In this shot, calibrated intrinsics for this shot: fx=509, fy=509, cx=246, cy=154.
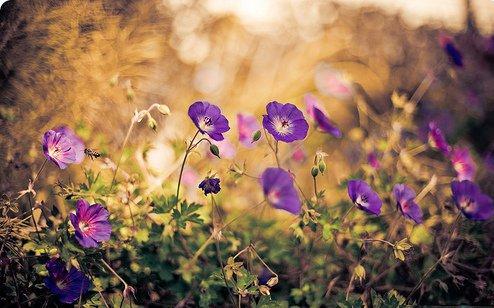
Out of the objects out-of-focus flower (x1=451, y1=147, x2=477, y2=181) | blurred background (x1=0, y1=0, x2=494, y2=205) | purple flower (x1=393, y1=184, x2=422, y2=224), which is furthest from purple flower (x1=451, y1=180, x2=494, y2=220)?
blurred background (x1=0, y1=0, x2=494, y2=205)

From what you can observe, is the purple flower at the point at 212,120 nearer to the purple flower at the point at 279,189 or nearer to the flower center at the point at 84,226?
the purple flower at the point at 279,189

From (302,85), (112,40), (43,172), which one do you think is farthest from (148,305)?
(302,85)

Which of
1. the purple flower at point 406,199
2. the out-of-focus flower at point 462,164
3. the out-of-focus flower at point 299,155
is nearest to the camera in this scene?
the purple flower at point 406,199

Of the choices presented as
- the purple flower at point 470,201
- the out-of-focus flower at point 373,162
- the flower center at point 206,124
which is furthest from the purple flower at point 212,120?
the out-of-focus flower at point 373,162

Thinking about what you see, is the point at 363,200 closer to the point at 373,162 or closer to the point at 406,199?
the point at 406,199

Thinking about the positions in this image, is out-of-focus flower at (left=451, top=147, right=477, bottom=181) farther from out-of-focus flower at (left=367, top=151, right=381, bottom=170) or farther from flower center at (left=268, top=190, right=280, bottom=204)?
flower center at (left=268, top=190, right=280, bottom=204)

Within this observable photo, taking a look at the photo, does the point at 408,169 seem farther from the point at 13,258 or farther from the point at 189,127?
the point at 13,258
